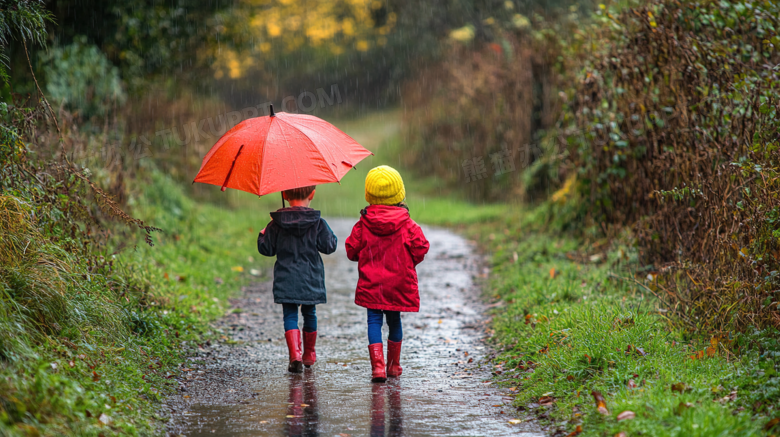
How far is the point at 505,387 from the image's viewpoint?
5078mm

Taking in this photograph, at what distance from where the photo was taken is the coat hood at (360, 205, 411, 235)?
5074 millimetres

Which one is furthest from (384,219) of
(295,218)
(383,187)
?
(295,218)

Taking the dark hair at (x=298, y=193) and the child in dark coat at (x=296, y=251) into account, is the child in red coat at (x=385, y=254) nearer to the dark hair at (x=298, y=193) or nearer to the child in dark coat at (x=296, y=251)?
the child in dark coat at (x=296, y=251)

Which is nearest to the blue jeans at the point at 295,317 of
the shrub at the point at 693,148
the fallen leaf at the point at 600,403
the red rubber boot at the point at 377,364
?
the red rubber boot at the point at 377,364

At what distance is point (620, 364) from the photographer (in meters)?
4.73

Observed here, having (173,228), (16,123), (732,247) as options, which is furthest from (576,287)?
(173,228)

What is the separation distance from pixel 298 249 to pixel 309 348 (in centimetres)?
83

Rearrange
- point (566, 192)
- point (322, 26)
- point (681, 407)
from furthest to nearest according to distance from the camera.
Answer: point (322, 26) < point (566, 192) < point (681, 407)

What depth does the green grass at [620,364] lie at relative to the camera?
376 cm

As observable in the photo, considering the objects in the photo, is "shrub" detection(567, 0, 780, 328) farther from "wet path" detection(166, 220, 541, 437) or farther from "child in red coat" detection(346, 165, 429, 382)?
"child in red coat" detection(346, 165, 429, 382)

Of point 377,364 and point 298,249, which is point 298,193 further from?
point 377,364

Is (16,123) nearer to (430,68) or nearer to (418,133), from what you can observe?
(418,133)

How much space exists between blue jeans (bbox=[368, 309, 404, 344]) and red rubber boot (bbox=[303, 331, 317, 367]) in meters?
0.51

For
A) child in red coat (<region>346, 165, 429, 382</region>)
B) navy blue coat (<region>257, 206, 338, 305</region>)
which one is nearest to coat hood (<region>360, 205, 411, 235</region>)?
child in red coat (<region>346, 165, 429, 382</region>)
